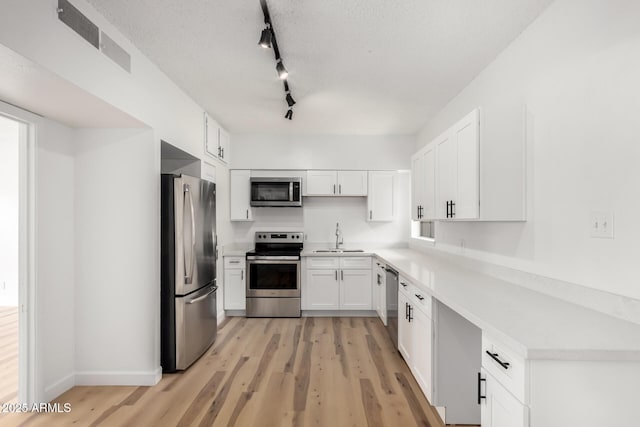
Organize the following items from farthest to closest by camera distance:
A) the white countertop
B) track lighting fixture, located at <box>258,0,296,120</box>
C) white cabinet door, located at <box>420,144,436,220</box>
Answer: white cabinet door, located at <box>420,144,436,220</box>
track lighting fixture, located at <box>258,0,296,120</box>
the white countertop

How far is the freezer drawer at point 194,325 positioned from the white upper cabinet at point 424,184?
7.62 feet

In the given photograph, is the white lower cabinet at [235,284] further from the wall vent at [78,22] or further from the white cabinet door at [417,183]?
the wall vent at [78,22]

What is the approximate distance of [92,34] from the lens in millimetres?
1952

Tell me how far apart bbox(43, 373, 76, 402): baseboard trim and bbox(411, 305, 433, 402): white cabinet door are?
107 inches

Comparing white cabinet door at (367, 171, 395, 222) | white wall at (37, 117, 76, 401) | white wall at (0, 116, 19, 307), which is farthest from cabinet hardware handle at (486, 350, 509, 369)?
white wall at (0, 116, 19, 307)

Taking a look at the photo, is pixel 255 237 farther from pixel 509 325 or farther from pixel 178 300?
pixel 509 325

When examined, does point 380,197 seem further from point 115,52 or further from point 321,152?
point 115,52

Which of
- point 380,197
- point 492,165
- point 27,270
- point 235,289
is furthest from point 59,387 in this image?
point 380,197

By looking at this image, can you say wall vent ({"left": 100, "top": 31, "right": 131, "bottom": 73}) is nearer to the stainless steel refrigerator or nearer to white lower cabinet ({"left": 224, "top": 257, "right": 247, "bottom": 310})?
the stainless steel refrigerator

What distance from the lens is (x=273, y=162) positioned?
4.78m

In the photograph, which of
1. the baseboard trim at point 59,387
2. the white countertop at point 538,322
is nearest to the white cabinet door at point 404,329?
the white countertop at point 538,322

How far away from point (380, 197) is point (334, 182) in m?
0.71

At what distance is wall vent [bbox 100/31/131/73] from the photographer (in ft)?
6.71

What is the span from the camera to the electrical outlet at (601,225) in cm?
154
